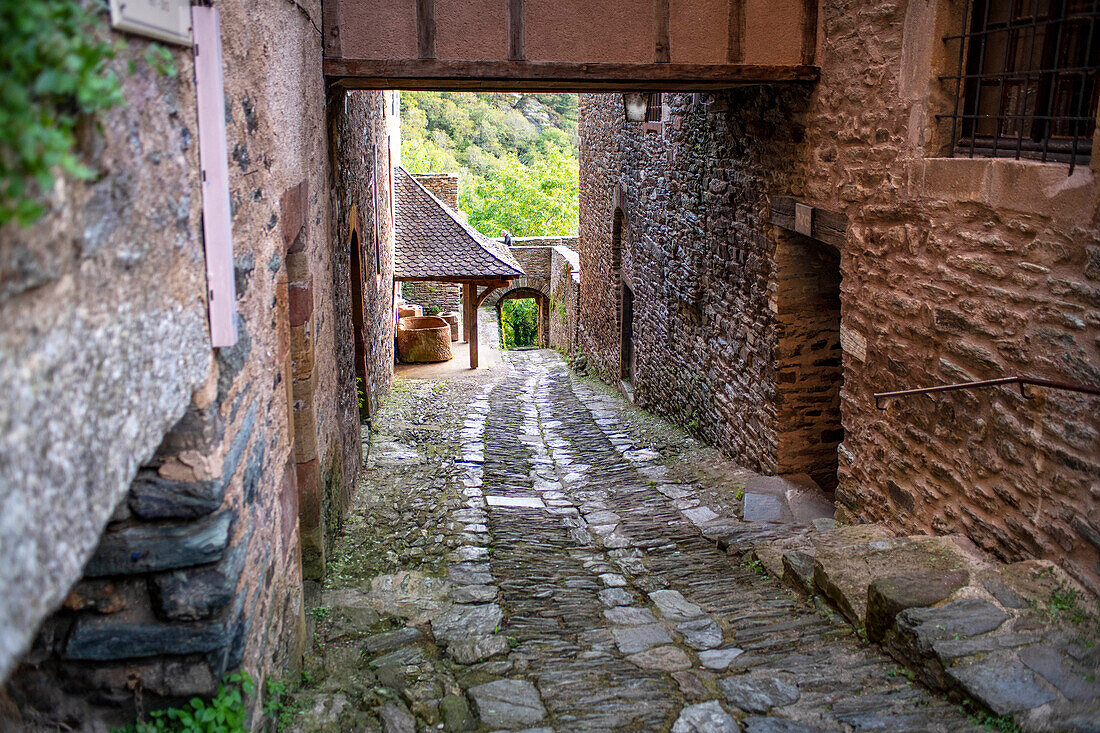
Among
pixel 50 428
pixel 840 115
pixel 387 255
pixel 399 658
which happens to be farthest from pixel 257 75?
pixel 387 255

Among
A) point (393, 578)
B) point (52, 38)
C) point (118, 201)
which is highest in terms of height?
point (52, 38)

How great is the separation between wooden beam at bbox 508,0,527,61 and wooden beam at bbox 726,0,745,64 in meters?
1.36

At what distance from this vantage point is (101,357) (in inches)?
66.4

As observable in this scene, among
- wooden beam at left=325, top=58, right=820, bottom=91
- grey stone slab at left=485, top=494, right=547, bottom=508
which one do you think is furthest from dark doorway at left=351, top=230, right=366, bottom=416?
wooden beam at left=325, top=58, right=820, bottom=91

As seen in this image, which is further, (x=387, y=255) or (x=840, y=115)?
(x=387, y=255)

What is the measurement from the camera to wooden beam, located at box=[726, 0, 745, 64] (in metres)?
5.65

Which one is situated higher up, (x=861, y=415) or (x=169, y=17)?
(x=169, y=17)

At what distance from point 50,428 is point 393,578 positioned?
12.8ft

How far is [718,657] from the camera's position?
4.04 m

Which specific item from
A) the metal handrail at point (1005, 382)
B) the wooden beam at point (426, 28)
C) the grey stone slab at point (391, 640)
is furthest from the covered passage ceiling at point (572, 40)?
the grey stone slab at point (391, 640)

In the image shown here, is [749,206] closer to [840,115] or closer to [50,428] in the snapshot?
[840,115]

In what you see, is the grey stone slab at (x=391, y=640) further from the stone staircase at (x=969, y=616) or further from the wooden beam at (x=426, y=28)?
the wooden beam at (x=426, y=28)

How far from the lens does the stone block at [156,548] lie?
90.0 inches

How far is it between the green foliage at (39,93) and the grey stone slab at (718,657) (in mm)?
3388
